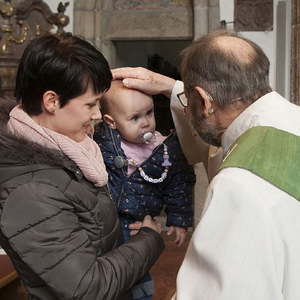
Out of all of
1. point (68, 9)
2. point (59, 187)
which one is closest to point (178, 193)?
point (59, 187)

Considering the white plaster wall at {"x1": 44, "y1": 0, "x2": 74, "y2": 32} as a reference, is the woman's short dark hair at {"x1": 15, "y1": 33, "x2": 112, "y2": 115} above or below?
below

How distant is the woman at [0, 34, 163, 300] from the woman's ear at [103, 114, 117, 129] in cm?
37

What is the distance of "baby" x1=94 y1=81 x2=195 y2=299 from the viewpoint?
1830 millimetres

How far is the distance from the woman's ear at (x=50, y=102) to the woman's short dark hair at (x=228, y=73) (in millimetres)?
367

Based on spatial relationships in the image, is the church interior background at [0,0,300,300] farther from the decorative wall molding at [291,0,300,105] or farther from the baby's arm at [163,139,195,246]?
the baby's arm at [163,139,195,246]

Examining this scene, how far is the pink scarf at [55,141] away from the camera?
1.39 meters

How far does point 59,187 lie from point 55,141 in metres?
0.13

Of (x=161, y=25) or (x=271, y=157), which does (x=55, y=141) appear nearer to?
(x=271, y=157)

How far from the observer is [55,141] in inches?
55.2

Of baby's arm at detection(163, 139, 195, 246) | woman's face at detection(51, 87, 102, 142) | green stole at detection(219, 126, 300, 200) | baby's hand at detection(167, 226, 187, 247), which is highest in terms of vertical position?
woman's face at detection(51, 87, 102, 142)

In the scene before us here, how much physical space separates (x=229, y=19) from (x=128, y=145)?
4.10 meters

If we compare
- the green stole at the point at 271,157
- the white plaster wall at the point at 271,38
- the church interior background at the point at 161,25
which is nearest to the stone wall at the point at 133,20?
the church interior background at the point at 161,25

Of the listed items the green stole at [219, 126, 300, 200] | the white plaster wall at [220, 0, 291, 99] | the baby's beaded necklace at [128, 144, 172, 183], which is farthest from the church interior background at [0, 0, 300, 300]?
the green stole at [219, 126, 300, 200]

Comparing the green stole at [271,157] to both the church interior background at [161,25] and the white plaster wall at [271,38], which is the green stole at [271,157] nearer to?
the church interior background at [161,25]
